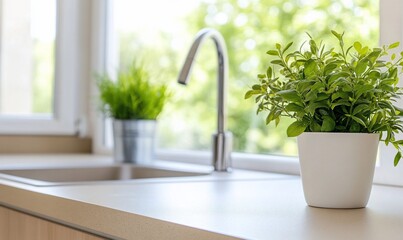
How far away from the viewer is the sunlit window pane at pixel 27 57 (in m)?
2.60

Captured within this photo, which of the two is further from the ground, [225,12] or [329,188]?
[225,12]

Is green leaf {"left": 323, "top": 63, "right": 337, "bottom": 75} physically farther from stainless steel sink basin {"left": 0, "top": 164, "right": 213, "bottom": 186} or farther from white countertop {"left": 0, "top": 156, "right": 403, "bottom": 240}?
stainless steel sink basin {"left": 0, "top": 164, "right": 213, "bottom": 186}

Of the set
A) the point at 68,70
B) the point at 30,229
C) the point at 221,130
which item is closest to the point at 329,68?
the point at 30,229

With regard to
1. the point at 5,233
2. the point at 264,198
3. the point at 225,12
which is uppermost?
the point at 225,12

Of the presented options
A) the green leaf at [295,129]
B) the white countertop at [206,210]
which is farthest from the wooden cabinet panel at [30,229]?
the green leaf at [295,129]

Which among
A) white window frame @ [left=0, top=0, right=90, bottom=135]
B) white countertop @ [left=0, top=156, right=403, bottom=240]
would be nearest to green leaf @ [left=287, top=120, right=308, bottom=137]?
white countertop @ [left=0, top=156, right=403, bottom=240]

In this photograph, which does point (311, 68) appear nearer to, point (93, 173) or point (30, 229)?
point (30, 229)

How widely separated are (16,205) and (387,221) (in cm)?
75

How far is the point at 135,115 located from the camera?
2.13 m

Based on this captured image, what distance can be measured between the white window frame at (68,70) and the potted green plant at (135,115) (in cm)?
53

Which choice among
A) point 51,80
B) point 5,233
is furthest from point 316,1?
point 5,233

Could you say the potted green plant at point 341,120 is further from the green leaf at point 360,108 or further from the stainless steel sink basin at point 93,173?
the stainless steel sink basin at point 93,173

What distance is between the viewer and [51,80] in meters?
2.67

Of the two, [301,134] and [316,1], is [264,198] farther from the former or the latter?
[316,1]
